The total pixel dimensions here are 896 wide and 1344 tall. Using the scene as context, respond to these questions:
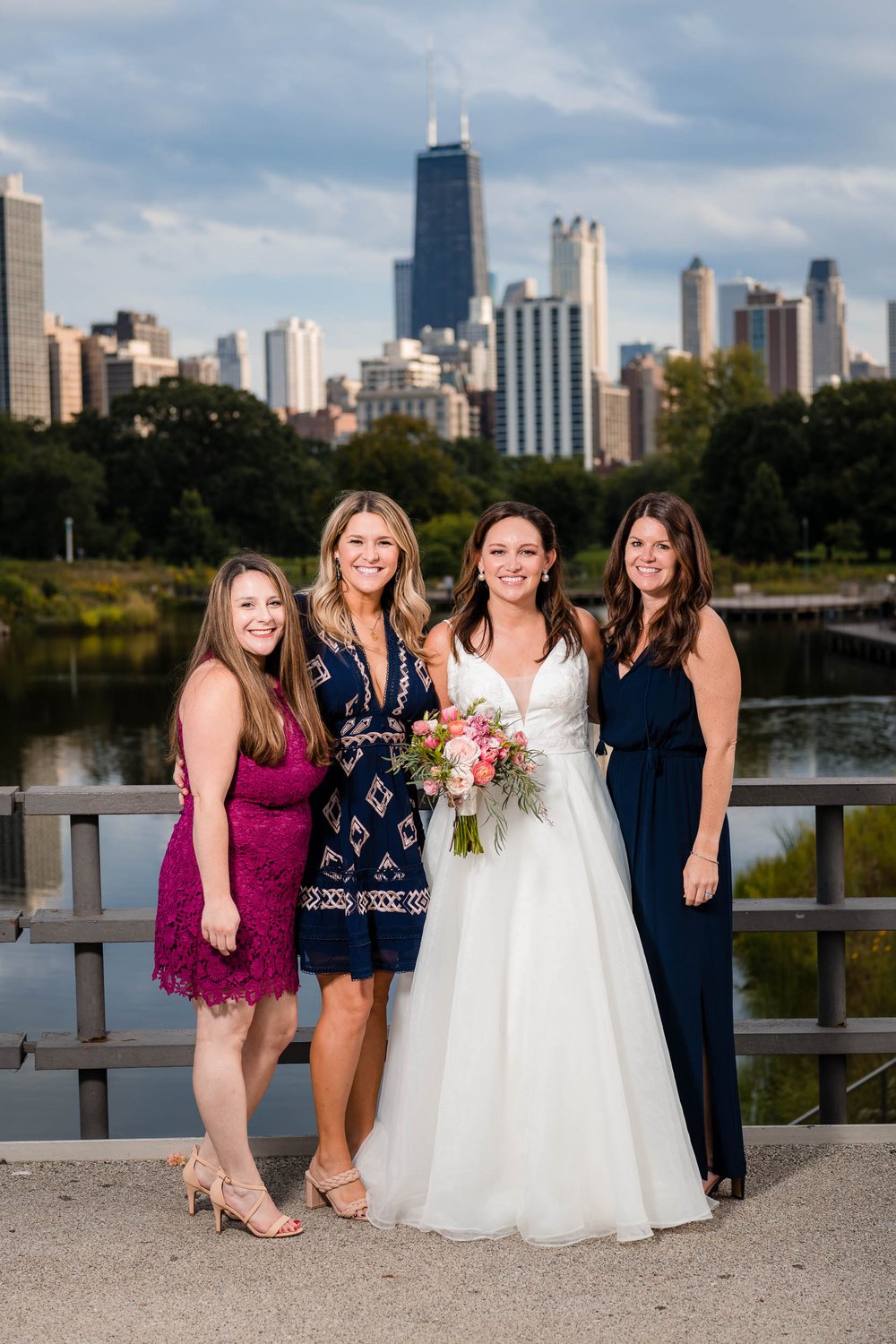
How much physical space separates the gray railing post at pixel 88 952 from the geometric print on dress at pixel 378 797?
3.00ft

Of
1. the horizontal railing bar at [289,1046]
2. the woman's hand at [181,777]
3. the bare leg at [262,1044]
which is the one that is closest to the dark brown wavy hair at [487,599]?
the woman's hand at [181,777]

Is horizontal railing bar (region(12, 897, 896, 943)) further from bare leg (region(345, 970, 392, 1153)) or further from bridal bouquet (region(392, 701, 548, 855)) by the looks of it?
bridal bouquet (region(392, 701, 548, 855))

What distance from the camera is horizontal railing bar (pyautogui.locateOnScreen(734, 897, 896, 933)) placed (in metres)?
4.48

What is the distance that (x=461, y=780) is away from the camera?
3770 millimetres

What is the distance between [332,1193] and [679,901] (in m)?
1.24

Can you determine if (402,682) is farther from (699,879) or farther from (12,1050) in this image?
(12,1050)

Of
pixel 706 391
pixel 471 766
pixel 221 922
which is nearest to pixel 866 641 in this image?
pixel 471 766

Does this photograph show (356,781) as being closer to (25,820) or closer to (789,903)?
(789,903)

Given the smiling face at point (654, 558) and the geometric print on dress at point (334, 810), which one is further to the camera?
the smiling face at point (654, 558)

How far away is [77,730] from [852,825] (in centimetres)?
2236

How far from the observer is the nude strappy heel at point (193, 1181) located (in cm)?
394

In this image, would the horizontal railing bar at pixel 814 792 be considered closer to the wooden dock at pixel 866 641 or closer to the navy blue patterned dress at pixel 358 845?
the navy blue patterned dress at pixel 358 845

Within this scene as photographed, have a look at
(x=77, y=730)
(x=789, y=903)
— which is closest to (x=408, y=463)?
(x=77, y=730)

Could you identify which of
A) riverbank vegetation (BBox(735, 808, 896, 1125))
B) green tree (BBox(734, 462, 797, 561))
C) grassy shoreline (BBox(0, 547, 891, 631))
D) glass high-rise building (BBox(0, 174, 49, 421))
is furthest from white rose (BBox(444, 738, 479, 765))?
glass high-rise building (BBox(0, 174, 49, 421))
